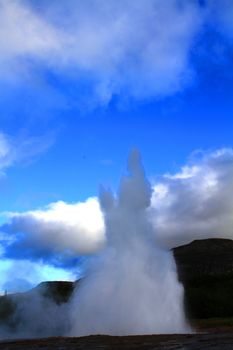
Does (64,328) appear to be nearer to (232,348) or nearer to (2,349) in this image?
(2,349)

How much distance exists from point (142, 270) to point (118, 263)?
73.1 inches

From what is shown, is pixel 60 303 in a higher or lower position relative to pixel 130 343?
higher

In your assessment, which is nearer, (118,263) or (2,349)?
(2,349)

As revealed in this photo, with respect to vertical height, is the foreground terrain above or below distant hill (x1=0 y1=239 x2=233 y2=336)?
below

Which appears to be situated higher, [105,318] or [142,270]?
[142,270]

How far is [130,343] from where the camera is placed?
29953 mm

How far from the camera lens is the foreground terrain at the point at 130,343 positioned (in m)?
27.7

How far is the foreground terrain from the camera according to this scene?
91.0 feet

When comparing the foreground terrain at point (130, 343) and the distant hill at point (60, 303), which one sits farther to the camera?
the distant hill at point (60, 303)

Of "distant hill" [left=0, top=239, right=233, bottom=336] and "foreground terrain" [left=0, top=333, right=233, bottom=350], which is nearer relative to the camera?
"foreground terrain" [left=0, top=333, right=233, bottom=350]

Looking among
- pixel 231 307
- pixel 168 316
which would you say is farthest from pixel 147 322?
pixel 231 307

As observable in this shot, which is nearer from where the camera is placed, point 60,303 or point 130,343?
point 130,343

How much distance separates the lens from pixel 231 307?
11006 cm

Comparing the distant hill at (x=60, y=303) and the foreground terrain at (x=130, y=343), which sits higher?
the distant hill at (x=60, y=303)
